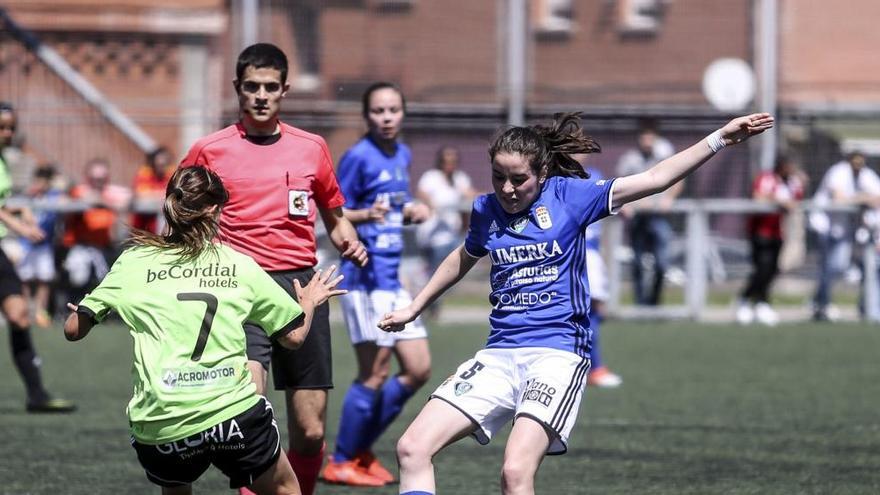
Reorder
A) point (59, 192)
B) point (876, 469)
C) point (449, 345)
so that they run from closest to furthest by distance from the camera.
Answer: point (876, 469) → point (449, 345) → point (59, 192)

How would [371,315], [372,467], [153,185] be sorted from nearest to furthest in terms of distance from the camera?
[372,467]
[371,315]
[153,185]

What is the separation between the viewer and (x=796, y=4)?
22766 millimetres

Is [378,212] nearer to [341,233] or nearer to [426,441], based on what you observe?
[341,233]

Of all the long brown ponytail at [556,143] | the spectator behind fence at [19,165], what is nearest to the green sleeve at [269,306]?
the long brown ponytail at [556,143]

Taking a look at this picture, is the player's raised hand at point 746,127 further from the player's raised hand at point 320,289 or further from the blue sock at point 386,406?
the blue sock at point 386,406

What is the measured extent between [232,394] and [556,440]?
126 cm

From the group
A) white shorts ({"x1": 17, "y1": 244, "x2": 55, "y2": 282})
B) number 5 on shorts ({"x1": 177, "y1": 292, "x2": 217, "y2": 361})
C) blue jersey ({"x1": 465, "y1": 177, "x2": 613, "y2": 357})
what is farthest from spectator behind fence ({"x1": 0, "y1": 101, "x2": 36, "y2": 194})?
number 5 on shorts ({"x1": 177, "y1": 292, "x2": 217, "y2": 361})

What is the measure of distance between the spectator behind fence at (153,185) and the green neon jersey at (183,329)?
12.0 metres

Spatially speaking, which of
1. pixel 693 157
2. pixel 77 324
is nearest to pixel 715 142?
pixel 693 157

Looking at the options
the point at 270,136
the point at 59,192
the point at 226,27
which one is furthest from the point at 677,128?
the point at 270,136

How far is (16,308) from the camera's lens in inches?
395

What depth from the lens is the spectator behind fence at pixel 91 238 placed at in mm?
17125

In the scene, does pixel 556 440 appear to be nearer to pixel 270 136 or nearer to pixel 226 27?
pixel 270 136

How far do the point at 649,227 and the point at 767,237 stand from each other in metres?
1.41
